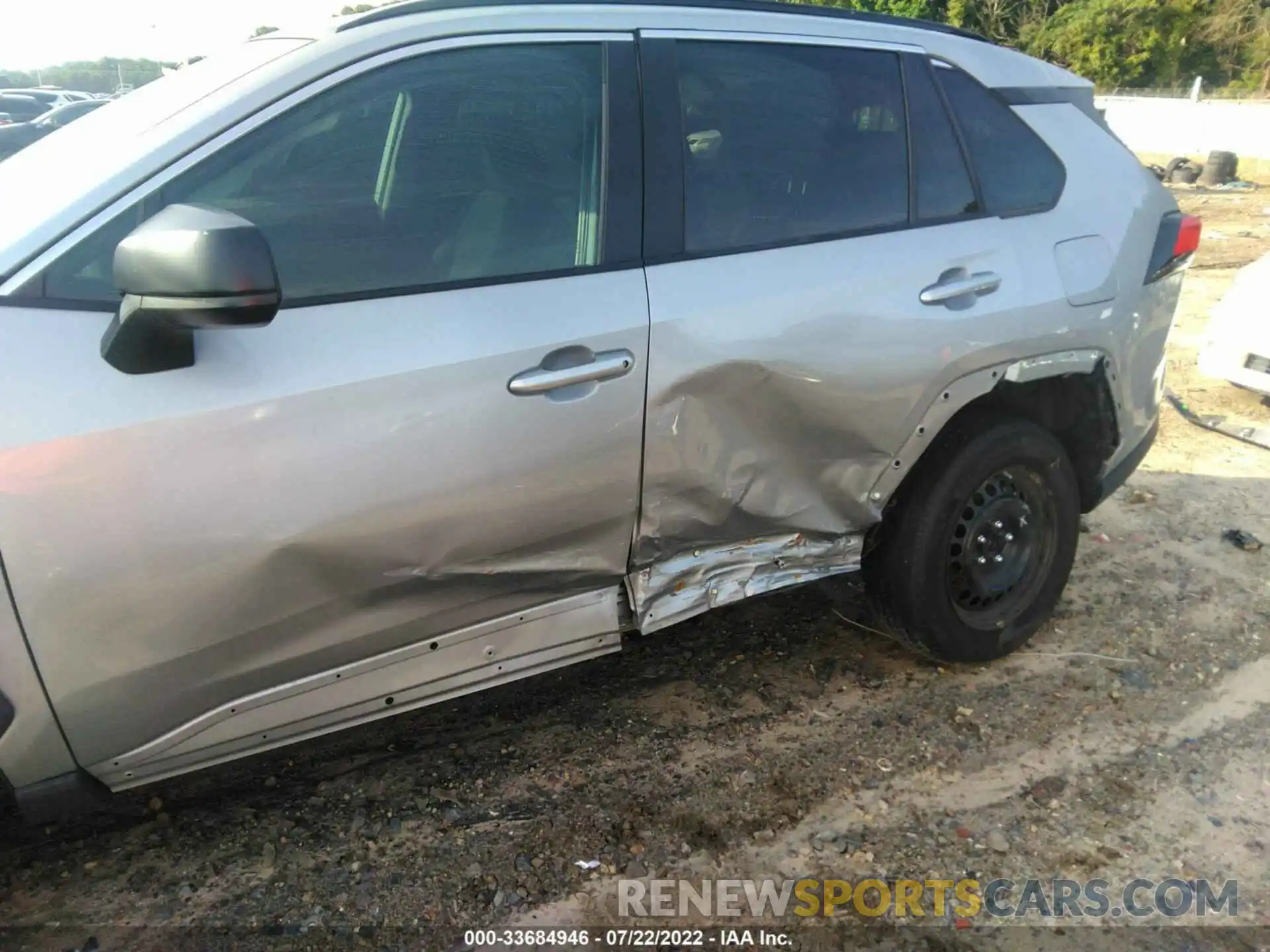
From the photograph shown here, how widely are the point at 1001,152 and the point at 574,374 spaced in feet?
5.71

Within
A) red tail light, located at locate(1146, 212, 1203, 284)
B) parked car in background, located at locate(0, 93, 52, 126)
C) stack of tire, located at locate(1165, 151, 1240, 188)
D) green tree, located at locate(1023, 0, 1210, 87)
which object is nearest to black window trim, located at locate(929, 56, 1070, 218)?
red tail light, located at locate(1146, 212, 1203, 284)

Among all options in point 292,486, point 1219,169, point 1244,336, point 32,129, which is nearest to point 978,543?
point 292,486

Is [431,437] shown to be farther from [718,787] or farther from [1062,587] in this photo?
[1062,587]

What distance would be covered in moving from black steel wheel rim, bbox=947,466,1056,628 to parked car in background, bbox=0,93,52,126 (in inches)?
719

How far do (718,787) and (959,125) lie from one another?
84.6 inches

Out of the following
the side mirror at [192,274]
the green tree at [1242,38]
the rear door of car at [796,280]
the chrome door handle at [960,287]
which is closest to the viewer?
the side mirror at [192,274]

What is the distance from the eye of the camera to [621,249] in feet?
7.55

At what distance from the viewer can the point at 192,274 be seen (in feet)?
5.37

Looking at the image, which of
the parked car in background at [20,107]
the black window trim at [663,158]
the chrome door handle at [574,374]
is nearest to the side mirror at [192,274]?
the chrome door handle at [574,374]

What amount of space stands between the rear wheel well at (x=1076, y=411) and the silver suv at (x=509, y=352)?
0.7 inches

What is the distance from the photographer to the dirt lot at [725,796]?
7.45 feet

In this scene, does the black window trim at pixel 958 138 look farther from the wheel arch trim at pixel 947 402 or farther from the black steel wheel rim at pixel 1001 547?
the black steel wheel rim at pixel 1001 547

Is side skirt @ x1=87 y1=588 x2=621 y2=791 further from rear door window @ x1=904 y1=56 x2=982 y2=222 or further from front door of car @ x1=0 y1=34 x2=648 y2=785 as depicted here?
rear door window @ x1=904 y1=56 x2=982 y2=222

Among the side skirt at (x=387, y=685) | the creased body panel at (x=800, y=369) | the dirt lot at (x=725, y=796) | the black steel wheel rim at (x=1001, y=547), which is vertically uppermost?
the creased body panel at (x=800, y=369)
